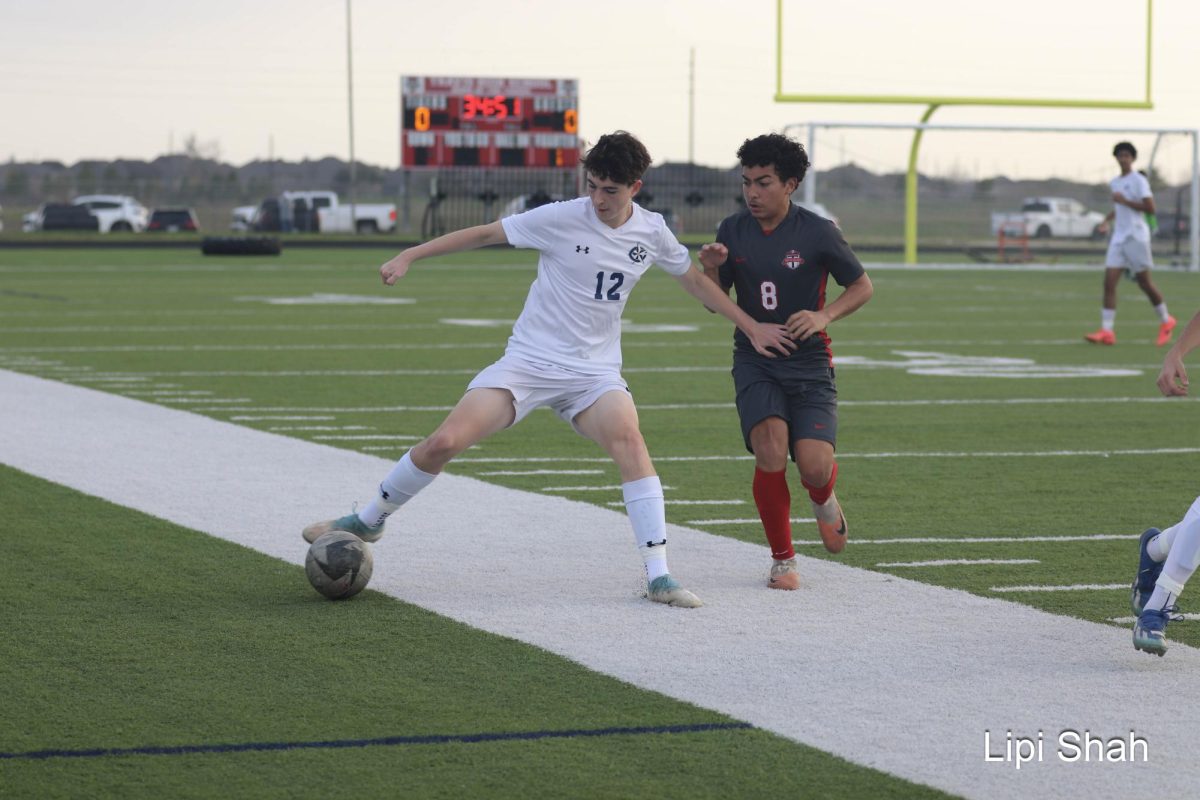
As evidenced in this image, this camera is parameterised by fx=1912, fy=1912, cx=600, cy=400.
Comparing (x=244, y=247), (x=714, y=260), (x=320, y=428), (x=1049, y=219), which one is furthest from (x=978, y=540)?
(x=1049, y=219)

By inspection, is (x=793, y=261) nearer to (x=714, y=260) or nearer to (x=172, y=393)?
(x=714, y=260)

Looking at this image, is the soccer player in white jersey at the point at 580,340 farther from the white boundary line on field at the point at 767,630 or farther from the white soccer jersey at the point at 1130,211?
the white soccer jersey at the point at 1130,211

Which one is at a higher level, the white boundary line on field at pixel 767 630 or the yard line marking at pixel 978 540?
the white boundary line on field at pixel 767 630

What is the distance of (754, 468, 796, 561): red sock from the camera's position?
23.1 feet

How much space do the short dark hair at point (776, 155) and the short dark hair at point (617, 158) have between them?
0.47 metres

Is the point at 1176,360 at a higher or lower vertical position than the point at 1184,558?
higher

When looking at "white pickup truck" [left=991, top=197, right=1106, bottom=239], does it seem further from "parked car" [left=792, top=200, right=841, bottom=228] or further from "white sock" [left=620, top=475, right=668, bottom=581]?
"white sock" [left=620, top=475, right=668, bottom=581]

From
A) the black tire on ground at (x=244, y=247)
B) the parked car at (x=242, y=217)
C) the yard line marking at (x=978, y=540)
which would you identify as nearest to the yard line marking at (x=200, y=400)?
the yard line marking at (x=978, y=540)

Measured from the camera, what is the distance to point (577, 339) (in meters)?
7.00

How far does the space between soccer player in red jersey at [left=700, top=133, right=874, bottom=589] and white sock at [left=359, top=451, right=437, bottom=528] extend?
124 centimetres

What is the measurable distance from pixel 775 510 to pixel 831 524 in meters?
0.42

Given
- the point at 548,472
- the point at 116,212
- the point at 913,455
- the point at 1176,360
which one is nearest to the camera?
the point at 1176,360

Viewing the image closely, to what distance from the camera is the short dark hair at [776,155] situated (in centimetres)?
704

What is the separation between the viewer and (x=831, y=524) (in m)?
7.44
